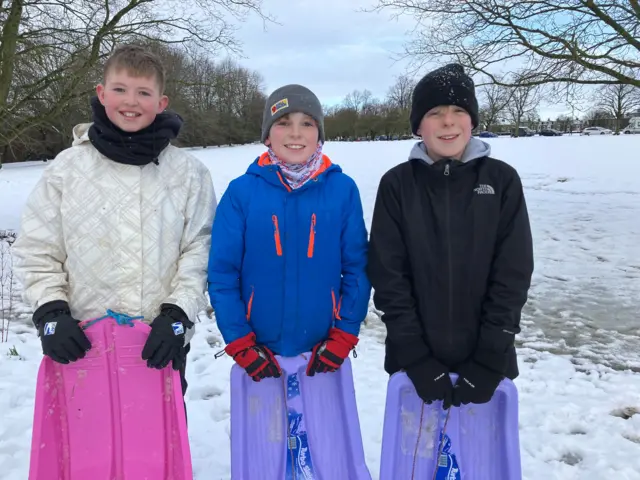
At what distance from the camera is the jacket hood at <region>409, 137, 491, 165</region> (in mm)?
2084

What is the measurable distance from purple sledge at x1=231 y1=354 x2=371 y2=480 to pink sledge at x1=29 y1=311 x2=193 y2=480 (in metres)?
0.30

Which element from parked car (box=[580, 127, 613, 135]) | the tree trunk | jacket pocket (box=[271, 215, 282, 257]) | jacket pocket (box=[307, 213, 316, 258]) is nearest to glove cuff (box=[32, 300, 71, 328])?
jacket pocket (box=[271, 215, 282, 257])

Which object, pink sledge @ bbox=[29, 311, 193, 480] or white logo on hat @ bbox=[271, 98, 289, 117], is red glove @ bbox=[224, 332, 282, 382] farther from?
white logo on hat @ bbox=[271, 98, 289, 117]

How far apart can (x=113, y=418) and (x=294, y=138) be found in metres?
1.51

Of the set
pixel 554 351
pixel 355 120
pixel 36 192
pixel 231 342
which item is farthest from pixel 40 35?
pixel 355 120

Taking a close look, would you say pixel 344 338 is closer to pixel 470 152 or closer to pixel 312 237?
pixel 312 237

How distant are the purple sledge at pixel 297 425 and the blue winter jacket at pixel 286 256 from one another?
25 centimetres

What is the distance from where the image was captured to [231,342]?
7.19 feet

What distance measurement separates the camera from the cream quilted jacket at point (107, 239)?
80.9 inches

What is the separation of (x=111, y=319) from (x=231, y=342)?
52 centimetres

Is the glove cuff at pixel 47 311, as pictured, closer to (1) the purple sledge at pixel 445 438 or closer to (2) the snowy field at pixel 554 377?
(2) the snowy field at pixel 554 377

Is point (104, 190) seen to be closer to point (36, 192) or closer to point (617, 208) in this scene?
point (36, 192)

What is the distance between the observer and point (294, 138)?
7.36ft

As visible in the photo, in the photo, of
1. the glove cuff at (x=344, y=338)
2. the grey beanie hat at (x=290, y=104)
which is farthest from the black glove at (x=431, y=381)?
the grey beanie hat at (x=290, y=104)
